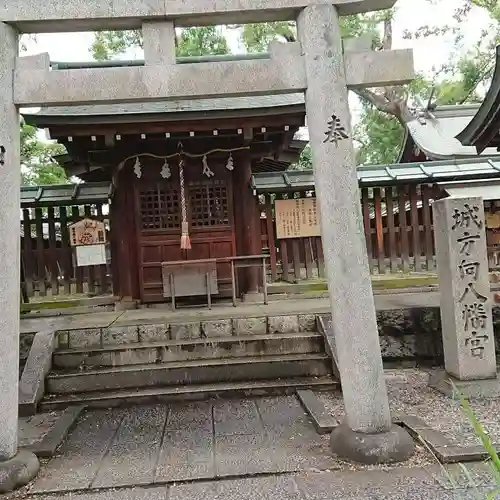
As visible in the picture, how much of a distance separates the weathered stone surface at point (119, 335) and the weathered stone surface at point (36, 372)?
27.7 inches

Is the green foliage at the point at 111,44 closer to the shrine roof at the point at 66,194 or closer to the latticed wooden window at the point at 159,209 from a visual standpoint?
the shrine roof at the point at 66,194

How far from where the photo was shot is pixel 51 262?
10383mm

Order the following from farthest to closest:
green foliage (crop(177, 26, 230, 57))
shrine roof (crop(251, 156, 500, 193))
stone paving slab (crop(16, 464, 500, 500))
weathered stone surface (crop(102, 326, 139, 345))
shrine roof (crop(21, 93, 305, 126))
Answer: green foliage (crop(177, 26, 230, 57)) → shrine roof (crop(251, 156, 500, 193)) → shrine roof (crop(21, 93, 305, 126)) → weathered stone surface (crop(102, 326, 139, 345)) → stone paving slab (crop(16, 464, 500, 500))

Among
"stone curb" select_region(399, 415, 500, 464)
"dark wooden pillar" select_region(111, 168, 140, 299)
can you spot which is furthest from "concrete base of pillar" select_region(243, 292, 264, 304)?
"stone curb" select_region(399, 415, 500, 464)

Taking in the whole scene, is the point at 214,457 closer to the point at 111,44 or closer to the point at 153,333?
the point at 153,333

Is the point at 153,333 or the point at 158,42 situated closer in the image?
the point at 158,42

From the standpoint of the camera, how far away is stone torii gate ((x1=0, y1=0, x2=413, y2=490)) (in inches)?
166

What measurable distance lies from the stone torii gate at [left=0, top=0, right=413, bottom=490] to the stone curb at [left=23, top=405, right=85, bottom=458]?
0.34 meters

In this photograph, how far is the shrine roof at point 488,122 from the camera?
655 cm

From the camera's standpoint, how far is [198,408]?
5.86 m

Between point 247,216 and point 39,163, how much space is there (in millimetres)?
16218

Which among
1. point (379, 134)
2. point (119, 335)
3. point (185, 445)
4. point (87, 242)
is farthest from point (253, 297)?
point (379, 134)

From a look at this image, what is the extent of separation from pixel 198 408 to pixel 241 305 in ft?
11.1

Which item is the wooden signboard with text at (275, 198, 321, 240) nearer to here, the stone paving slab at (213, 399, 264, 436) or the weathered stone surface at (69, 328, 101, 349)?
the weathered stone surface at (69, 328, 101, 349)
